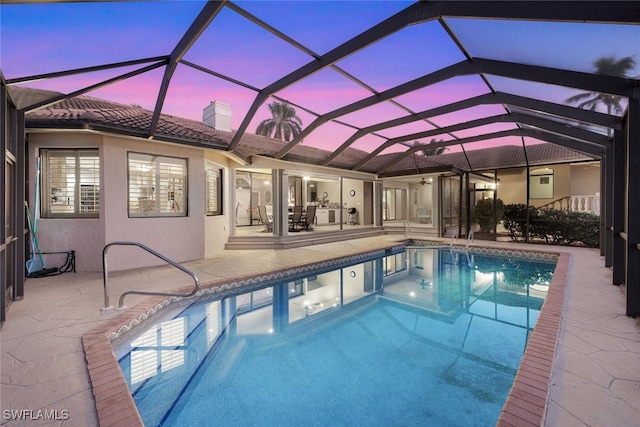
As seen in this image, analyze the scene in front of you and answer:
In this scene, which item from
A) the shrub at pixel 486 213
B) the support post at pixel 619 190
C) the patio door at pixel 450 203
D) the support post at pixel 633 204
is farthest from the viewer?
the patio door at pixel 450 203

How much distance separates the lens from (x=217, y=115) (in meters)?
10.5

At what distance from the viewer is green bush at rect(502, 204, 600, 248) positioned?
425 inches

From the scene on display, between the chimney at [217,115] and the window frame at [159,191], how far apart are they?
2.86 meters

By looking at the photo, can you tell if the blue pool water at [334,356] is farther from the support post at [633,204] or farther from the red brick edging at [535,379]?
the support post at [633,204]

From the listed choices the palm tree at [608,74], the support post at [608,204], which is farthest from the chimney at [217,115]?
the support post at [608,204]

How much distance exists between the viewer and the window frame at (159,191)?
7402 mm

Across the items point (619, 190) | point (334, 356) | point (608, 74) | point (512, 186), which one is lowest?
point (334, 356)


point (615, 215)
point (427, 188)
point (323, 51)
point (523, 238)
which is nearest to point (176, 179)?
point (323, 51)

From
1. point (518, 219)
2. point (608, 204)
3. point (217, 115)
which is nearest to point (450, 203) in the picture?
point (518, 219)

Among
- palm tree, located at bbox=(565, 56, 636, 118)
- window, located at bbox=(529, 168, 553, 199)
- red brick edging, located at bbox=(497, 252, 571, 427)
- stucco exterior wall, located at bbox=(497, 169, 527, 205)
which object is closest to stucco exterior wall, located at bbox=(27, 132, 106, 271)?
red brick edging, located at bbox=(497, 252, 571, 427)

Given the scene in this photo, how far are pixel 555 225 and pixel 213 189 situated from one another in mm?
12687

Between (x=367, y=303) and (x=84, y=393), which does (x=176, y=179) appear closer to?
(x=367, y=303)

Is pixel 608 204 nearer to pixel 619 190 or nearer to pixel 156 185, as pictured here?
pixel 619 190

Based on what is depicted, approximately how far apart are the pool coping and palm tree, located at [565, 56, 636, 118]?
3.15 meters
